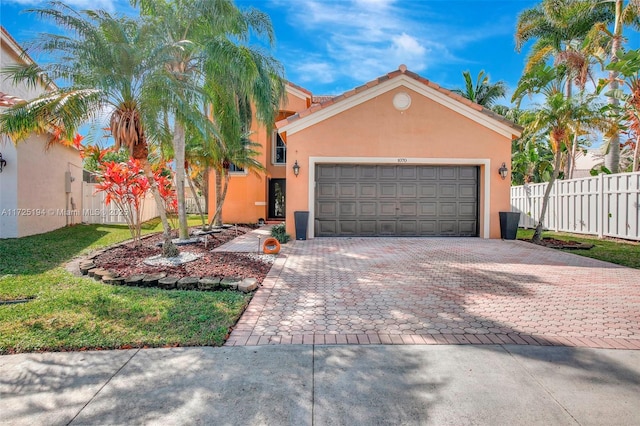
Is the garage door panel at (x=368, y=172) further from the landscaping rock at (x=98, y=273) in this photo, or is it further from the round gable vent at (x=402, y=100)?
the landscaping rock at (x=98, y=273)

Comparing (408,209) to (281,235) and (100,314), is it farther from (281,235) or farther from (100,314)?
(100,314)

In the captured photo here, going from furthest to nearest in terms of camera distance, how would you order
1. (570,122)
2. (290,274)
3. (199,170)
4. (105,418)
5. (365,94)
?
1. (199,170)
2. (365,94)
3. (570,122)
4. (290,274)
5. (105,418)

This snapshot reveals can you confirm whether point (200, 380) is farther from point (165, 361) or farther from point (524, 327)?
point (524, 327)

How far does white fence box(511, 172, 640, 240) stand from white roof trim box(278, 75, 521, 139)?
362 cm

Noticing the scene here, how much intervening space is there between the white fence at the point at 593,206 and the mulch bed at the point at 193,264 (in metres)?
11.6

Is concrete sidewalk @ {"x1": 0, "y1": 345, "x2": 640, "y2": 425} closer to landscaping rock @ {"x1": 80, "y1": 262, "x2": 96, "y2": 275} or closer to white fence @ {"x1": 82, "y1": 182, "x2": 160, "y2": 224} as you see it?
landscaping rock @ {"x1": 80, "y1": 262, "x2": 96, "y2": 275}

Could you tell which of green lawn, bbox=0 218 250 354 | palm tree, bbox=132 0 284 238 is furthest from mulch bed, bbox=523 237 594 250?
palm tree, bbox=132 0 284 238

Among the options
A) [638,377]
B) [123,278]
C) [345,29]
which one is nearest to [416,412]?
[638,377]

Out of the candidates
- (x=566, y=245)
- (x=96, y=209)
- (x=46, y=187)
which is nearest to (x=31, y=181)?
(x=46, y=187)

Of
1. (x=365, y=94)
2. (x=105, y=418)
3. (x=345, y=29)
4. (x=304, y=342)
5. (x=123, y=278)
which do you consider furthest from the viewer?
(x=345, y=29)

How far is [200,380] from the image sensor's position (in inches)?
120

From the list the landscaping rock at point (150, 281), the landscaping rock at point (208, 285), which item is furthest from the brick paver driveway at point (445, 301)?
the landscaping rock at point (150, 281)

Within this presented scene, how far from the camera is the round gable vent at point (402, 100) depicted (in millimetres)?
12227

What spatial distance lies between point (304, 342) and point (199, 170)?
12948 mm
